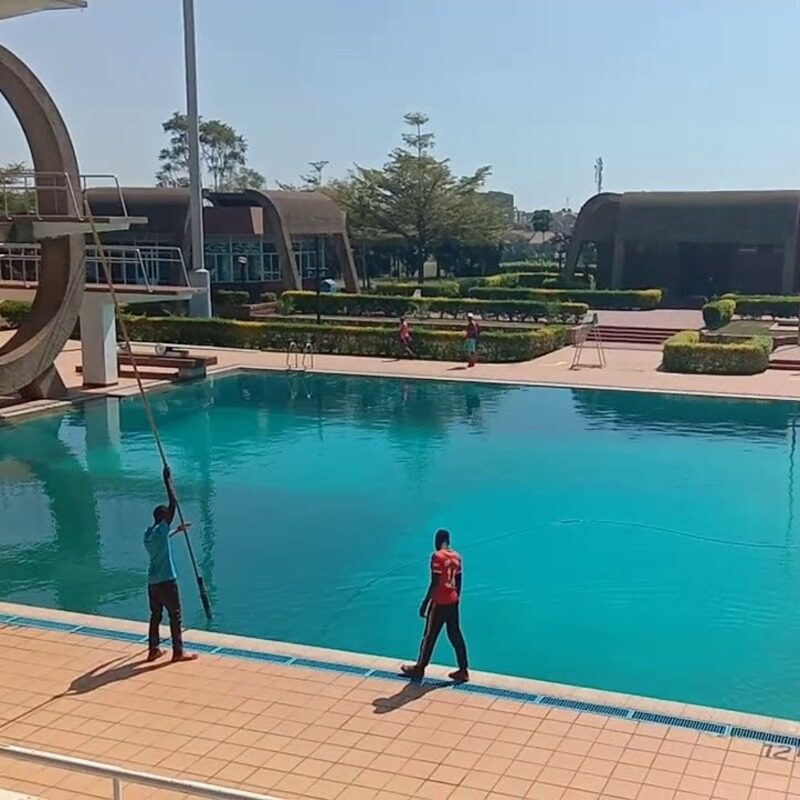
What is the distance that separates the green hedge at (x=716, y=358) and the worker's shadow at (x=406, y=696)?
18577 millimetres

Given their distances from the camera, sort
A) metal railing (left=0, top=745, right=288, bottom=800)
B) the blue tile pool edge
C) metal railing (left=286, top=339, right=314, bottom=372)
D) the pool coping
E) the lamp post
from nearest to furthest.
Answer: metal railing (left=0, top=745, right=288, bottom=800)
the blue tile pool edge
the pool coping
metal railing (left=286, top=339, right=314, bottom=372)
the lamp post

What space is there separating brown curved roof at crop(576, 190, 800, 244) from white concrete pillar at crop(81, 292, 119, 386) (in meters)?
24.5

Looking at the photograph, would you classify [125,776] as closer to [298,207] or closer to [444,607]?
[444,607]

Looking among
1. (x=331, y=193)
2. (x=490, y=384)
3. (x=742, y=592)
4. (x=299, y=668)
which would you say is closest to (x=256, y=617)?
(x=299, y=668)

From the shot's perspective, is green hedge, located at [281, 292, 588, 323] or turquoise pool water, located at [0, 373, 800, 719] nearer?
turquoise pool water, located at [0, 373, 800, 719]

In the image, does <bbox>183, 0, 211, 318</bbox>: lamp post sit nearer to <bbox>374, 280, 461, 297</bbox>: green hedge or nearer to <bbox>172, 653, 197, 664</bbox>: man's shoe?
<bbox>374, 280, 461, 297</bbox>: green hedge

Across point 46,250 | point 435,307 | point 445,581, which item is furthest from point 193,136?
point 445,581

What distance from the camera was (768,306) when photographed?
36.6m

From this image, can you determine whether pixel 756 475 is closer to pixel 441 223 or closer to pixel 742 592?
pixel 742 592

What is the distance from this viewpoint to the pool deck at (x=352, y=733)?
6648 millimetres

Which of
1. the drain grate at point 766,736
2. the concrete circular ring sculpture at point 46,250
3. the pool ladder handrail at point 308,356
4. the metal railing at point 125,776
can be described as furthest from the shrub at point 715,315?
the metal railing at point 125,776

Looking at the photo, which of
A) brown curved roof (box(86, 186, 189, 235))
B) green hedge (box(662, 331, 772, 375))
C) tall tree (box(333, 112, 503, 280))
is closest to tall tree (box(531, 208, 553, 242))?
tall tree (box(333, 112, 503, 280))

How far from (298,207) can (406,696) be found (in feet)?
116

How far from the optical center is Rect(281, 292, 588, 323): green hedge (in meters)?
33.5
